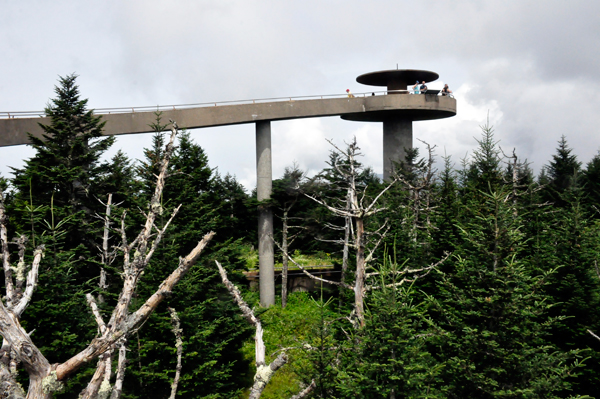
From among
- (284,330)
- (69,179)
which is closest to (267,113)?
(69,179)

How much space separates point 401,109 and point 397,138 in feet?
9.40

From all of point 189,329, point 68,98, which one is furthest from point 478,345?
point 68,98

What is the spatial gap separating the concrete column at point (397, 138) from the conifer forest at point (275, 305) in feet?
20.9

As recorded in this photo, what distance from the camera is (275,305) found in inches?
1081

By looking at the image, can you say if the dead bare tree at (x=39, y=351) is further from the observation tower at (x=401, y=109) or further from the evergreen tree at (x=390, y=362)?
the observation tower at (x=401, y=109)

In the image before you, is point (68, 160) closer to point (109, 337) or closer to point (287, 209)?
point (287, 209)

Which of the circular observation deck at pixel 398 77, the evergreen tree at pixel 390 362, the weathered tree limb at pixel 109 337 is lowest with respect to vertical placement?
the evergreen tree at pixel 390 362

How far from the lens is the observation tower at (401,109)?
95.5 feet

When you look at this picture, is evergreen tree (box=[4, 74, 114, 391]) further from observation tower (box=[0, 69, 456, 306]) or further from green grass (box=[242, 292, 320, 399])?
green grass (box=[242, 292, 320, 399])

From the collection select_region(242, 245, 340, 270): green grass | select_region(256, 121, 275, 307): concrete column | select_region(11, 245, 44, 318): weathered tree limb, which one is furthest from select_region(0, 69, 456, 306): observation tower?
select_region(11, 245, 44, 318): weathered tree limb

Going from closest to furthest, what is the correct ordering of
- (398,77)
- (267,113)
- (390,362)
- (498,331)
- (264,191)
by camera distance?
(390,362) < (498,331) < (267,113) < (264,191) < (398,77)

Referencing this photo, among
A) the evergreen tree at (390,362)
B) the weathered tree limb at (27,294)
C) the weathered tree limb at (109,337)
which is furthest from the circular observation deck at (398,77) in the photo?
the weathered tree limb at (27,294)

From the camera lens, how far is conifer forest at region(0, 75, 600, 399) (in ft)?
27.7

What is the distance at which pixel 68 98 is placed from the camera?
20688mm
